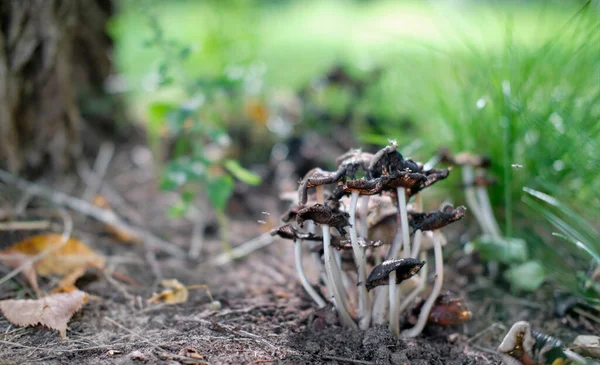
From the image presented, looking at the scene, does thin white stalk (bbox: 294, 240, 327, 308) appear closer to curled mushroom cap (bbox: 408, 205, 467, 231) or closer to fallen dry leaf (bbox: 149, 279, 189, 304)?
curled mushroom cap (bbox: 408, 205, 467, 231)

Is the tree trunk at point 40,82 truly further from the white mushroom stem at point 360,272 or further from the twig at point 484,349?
the twig at point 484,349

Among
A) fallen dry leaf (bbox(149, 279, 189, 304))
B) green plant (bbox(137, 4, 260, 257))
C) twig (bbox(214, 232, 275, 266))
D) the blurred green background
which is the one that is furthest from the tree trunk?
fallen dry leaf (bbox(149, 279, 189, 304))

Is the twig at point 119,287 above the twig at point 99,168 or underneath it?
underneath

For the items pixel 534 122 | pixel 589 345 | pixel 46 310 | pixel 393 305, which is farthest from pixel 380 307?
pixel 46 310

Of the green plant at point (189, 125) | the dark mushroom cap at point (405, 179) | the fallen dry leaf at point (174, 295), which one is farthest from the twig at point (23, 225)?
the dark mushroom cap at point (405, 179)

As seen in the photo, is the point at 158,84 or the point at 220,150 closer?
the point at 158,84

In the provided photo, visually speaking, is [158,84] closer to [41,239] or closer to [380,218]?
[41,239]

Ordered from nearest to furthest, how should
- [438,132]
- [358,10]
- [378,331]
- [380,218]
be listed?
[378,331] < [380,218] < [438,132] < [358,10]

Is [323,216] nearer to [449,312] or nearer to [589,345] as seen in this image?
[449,312]

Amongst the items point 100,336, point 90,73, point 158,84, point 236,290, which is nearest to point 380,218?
point 236,290
